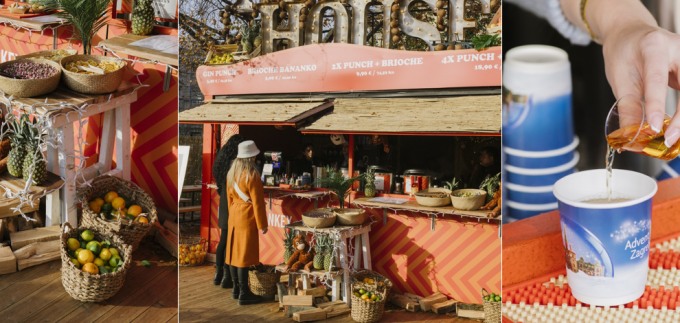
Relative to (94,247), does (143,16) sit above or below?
above

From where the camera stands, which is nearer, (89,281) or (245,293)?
(245,293)

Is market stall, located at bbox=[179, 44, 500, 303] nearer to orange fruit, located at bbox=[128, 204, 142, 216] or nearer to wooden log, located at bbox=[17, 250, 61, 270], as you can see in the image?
orange fruit, located at bbox=[128, 204, 142, 216]

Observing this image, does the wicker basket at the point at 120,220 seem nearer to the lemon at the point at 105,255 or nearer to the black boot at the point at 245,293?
the lemon at the point at 105,255

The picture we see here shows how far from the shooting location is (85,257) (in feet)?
12.2

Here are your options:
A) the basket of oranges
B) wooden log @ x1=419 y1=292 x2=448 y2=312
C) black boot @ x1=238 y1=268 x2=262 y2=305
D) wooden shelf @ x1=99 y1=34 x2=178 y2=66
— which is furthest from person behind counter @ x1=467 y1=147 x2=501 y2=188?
wooden shelf @ x1=99 y1=34 x2=178 y2=66

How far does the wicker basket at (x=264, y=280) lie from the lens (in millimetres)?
3188

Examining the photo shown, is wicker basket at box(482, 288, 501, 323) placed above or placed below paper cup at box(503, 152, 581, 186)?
below

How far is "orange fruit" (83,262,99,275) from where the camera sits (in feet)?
12.1

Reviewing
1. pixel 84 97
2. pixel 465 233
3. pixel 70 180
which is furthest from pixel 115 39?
pixel 465 233

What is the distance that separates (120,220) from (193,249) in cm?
80

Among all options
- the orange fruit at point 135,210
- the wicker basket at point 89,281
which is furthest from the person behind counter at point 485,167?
the orange fruit at point 135,210

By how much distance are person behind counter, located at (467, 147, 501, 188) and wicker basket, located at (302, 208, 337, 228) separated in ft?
2.06

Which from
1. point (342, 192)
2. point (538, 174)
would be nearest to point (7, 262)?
point (342, 192)

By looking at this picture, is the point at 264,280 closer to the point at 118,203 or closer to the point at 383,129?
the point at 383,129
